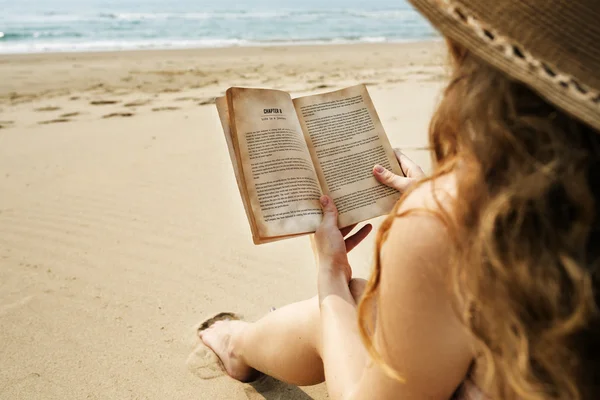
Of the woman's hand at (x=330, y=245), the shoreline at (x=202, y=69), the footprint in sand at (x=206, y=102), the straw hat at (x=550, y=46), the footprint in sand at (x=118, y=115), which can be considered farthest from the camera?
the shoreline at (x=202, y=69)

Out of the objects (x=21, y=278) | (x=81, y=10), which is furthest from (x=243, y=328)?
(x=81, y=10)

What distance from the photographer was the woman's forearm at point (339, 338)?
1234 millimetres

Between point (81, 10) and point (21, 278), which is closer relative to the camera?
point (21, 278)

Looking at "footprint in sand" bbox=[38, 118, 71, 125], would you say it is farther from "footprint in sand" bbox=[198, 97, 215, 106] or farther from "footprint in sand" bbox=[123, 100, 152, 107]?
"footprint in sand" bbox=[198, 97, 215, 106]

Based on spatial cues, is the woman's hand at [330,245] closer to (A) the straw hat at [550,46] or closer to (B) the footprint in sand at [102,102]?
(A) the straw hat at [550,46]

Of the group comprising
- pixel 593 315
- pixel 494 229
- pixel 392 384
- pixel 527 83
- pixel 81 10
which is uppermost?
pixel 527 83

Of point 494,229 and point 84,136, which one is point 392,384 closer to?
point 494,229

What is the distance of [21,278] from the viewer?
238cm

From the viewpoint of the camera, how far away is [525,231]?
76 cm

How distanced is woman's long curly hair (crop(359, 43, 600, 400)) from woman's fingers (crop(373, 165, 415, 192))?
74cm

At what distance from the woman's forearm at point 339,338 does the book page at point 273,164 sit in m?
0.19

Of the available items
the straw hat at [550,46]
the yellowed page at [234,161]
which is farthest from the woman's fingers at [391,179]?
the straw hat at [550,46]

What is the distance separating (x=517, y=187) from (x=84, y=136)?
398 centimetres

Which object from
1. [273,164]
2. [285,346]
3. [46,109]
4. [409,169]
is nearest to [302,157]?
[273,164]
